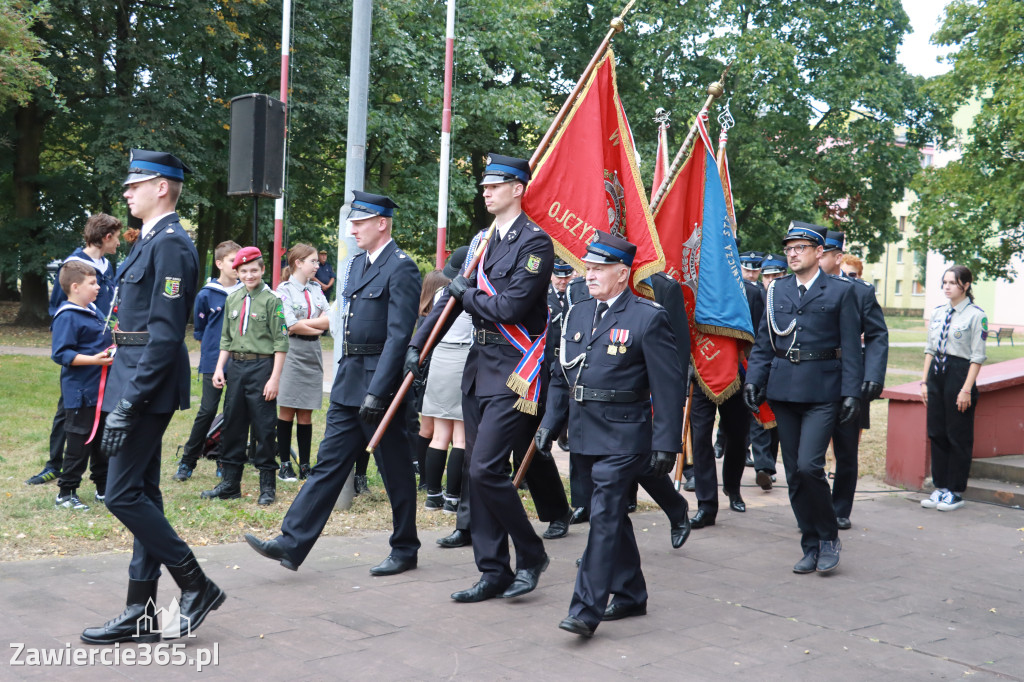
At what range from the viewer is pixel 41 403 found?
42.1 ft

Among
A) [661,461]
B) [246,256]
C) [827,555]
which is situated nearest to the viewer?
[661,461]

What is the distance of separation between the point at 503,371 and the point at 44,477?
15.2 feet

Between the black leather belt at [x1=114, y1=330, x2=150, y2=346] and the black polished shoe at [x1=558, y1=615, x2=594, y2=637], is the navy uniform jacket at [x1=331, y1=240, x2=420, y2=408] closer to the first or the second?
the black leather belt at [x1=114, y1=330, x2=150, y2=346]

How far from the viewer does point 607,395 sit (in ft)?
Result: 17.1

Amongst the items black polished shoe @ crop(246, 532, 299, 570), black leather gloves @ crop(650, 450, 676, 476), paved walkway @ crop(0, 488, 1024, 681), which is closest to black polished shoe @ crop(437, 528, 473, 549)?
paved walkway @ crop(0, 488, 1024, 681)

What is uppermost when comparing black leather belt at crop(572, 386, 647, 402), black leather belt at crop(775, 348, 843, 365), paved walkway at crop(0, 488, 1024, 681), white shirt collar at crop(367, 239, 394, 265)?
white shirt collar at crop(367, 239, 394, 265)

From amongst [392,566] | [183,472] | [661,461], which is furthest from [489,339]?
[183,472]

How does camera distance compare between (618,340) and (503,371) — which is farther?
(503,371)

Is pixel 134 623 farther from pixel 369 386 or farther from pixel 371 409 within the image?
pixel 369 386

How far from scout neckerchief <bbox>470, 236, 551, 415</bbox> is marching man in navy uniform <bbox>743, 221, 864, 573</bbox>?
1.97 m

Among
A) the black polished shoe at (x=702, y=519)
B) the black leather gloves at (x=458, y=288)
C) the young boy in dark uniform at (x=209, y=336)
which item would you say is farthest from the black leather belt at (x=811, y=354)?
the young boy in dark uniform at (x=209, y=336)

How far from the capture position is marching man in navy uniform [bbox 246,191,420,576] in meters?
5.74

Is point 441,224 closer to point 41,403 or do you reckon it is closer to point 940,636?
point 41,403

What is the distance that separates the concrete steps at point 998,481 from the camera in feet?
30.2
